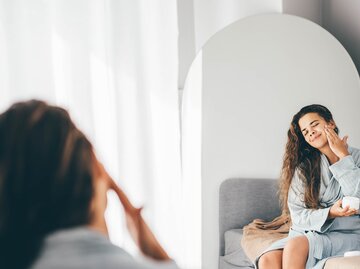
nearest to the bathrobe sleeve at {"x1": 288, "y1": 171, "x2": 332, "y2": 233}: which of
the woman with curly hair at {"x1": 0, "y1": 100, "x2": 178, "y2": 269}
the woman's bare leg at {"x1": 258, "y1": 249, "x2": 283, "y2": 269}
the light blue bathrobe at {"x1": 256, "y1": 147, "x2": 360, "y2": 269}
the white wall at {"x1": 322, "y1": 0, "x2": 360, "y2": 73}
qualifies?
the light blue bathrobe at {"x1": 256, "y1": 147, "x2": 360, "y2": 269}

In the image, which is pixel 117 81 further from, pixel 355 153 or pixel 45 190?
pixel 45 190

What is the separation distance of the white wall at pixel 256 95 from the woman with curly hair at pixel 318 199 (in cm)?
7

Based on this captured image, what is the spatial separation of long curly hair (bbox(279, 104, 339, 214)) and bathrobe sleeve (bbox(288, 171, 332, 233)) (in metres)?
0.01

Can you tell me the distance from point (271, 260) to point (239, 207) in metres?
0.19

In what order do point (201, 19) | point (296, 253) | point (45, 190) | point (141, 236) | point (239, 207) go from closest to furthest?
point (45, 190)
point (141, 236)
point (296, 253)
point (239, 207)
point (201, 19)

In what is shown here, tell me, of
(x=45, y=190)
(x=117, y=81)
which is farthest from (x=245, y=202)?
(x=45, y=190)

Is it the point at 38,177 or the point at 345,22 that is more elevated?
the point at 345,22

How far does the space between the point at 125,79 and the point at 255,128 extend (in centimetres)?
44

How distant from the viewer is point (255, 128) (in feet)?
5.88

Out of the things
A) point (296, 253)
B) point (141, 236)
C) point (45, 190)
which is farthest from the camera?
point (296, 253)

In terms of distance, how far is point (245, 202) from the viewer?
5.76 feet

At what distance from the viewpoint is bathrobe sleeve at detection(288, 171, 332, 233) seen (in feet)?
5.47

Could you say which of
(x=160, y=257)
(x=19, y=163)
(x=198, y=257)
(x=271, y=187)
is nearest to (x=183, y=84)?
(x=271, y=187)

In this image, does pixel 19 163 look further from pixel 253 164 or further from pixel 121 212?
pixel 253 164
